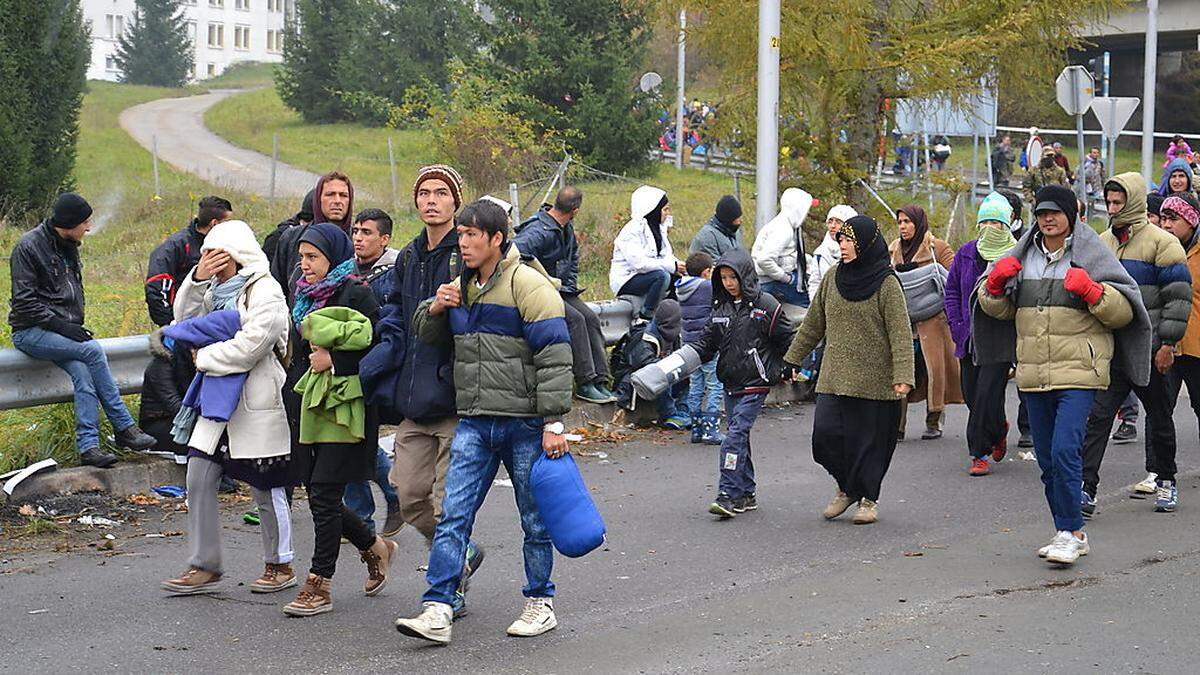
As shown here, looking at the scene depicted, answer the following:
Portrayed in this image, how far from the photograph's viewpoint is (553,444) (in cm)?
625

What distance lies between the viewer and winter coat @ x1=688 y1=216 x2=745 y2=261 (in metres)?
12.9

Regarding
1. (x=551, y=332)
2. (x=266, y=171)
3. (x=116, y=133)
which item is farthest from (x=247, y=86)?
(x=551, y=332)

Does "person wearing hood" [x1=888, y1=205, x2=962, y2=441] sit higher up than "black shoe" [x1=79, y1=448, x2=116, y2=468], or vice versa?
"person wearing hood" [x1=888, y1=205, x2=962, y2=441]

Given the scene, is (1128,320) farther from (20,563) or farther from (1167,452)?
(20,563)

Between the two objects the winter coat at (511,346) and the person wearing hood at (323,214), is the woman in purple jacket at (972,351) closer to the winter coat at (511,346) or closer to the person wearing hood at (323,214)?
the person wearing hood at (323,214)

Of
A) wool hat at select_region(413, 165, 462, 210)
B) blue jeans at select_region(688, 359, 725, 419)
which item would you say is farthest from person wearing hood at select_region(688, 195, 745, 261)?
wool hat at select_region(413, 165, 462, 210)

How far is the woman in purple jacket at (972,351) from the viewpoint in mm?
10148

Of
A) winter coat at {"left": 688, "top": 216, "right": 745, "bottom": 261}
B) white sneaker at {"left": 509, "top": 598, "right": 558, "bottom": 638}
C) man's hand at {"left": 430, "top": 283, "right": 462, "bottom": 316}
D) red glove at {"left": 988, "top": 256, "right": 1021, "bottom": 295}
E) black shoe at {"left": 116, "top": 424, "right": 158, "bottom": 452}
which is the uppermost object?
winter coat at {"left": 688, "top": 216, "right": 745, "bottom": 261}

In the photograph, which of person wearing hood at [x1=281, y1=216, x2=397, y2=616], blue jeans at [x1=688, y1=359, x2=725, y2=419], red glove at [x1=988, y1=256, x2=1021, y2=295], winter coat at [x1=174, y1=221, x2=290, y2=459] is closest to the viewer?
person wearing hood at [x1=281, y1=216, x2=397, y2=616]

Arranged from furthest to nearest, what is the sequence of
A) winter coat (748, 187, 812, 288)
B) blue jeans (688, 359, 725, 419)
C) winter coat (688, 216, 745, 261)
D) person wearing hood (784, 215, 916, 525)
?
winter coat (748, 187, 812, 288), winter coat (688, 216, 745, 261), blue jeans (688, 359, 725, 419), person wearing hood (784, 215, 916, 525)

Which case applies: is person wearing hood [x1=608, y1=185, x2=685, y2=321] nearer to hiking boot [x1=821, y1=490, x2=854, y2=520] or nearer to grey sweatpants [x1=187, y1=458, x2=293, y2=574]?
hiking boot [x1=821, y1=490, x2=854, y2=520]

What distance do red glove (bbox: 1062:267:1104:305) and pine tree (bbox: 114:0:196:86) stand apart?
259 feet

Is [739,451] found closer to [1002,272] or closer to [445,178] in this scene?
[1002,272]

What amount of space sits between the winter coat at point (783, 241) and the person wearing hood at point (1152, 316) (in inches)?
155
